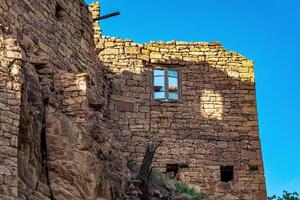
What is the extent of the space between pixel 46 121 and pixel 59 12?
4.02 metres

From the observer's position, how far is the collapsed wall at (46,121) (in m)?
10.7

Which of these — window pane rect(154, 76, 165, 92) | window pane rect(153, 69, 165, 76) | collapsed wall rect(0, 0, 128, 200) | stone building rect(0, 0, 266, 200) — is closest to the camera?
collapsed wall rect(0, 0, 128, 200)

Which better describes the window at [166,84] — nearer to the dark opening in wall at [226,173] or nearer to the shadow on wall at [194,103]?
the shadow on wall at [194,103]

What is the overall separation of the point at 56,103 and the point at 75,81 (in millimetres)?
678

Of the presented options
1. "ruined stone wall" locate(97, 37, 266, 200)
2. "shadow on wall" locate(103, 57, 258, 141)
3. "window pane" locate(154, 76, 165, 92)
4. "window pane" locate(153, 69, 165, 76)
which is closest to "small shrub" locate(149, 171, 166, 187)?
"ruined stone wall" locate(97, 37, 266, 200)

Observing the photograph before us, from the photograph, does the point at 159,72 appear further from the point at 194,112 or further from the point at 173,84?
the point at 194,112

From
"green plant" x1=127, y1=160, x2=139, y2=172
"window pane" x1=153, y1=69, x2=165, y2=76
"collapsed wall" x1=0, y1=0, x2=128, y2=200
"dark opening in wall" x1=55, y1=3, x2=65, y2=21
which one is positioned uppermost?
"dark opening in wall" x1=55, y1=3, x2=65, y2=21

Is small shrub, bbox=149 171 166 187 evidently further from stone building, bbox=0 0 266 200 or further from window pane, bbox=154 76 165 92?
window pane, bbox=154 76 165 92

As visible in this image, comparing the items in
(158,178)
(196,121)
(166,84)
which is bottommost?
(158,178)

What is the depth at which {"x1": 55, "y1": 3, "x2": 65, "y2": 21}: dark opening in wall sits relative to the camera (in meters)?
15.1

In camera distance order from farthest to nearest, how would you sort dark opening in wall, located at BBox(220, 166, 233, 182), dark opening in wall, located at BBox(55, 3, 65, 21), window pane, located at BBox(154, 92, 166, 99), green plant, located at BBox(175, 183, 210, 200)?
1. window pane, located at BBox(154, 92, 166, 99)
2. dark opening in wall, located at BBox(220, 166, 233, 182)
3. green plant, located at BBox(175, 183, 210, 200)
4. dark opening in wall, located at BBox(55, 3, 65, 21)

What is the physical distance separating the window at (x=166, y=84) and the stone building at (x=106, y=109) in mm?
34

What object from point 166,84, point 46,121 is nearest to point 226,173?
point 166,84

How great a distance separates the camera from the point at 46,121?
1192 cm
